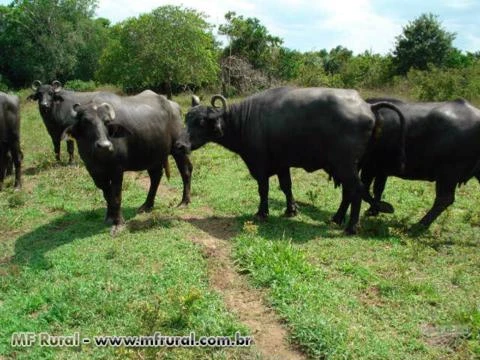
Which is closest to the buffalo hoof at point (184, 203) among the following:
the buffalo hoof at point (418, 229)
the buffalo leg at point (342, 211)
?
the buffalo leg at point (342, 211)

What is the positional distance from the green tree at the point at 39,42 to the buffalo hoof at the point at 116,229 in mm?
42323

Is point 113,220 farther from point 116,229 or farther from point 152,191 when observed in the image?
point 152,191

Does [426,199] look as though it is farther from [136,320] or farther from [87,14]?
[87,14]

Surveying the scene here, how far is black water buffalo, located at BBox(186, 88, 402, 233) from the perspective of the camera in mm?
7250

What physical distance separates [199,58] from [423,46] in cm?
1605

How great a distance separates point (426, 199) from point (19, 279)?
283 inches

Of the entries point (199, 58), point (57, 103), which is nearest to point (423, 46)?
point (199, 58)

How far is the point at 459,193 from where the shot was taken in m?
10.1

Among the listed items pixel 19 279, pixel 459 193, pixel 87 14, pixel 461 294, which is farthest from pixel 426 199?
pixel 87 14

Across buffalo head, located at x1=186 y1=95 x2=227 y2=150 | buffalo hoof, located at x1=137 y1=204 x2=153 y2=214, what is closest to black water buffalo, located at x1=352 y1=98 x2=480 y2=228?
buffalo head, located at x1=186 y1=95 x2=227 y2=150

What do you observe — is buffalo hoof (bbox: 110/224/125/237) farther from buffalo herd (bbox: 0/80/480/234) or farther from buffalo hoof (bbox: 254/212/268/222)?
buffalo hoof (bbox: 254/212/268/222)

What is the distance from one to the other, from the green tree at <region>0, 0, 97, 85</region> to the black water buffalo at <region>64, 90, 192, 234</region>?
41109mm

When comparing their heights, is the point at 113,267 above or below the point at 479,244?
below

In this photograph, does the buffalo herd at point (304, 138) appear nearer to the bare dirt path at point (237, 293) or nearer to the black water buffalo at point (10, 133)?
the bare dirt path at point (237, 293)
